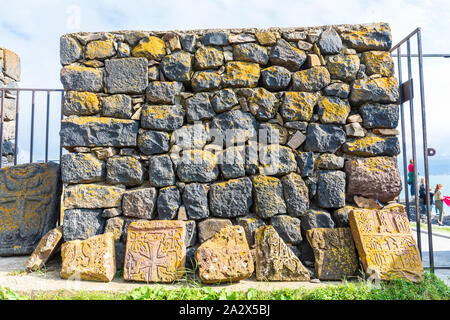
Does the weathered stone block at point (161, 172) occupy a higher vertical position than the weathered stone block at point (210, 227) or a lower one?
higher

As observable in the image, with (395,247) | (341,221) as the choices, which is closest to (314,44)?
(341,221)

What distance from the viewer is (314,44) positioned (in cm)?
361

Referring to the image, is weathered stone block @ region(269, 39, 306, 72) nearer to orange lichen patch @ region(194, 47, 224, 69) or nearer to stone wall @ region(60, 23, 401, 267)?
stone wall @ region(60, 23, 401, 267)

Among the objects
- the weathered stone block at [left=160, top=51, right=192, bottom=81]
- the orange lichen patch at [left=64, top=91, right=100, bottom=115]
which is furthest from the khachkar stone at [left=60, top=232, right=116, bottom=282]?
the weathered stone block at [left=160, top=51, right=192, bottom=81]

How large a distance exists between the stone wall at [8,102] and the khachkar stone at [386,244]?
5194mm

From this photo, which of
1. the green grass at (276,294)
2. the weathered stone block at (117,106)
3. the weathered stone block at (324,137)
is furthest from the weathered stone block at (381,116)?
the weathered stone block at (117,106)

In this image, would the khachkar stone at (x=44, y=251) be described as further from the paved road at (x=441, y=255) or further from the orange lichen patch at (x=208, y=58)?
the paved road at (x=441, y=255)

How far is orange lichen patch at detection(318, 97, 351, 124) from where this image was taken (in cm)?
349

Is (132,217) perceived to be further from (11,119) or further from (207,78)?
(11,119)

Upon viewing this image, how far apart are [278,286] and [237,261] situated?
1.36 feet

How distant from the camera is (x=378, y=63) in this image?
141 inches

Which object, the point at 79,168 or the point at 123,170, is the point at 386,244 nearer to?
the point at 123,170

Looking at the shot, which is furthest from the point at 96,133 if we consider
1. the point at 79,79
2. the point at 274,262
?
the point at 274,262

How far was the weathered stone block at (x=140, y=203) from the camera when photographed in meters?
3.39
